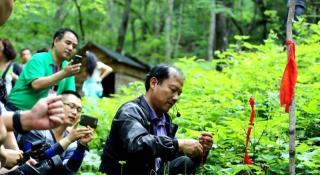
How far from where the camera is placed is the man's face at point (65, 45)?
250 inches

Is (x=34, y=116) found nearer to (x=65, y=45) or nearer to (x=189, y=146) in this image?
(x=189, y=146)

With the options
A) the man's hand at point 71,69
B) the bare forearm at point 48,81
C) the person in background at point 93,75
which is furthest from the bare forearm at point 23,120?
the person in background at point 93,75

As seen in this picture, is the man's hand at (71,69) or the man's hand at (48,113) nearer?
the man's hand at (48,113)

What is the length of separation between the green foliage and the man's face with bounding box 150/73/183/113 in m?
0.46

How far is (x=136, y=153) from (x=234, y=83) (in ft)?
11.9

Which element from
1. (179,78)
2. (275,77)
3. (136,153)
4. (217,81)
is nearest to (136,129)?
(136,153)

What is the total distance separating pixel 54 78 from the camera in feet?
19.0

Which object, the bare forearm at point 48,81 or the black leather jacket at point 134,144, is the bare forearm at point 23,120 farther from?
the bare forearm at point 48,81

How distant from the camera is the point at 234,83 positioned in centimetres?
773

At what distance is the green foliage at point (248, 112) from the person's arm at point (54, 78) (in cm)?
102

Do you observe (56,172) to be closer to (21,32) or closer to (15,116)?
(15,116)

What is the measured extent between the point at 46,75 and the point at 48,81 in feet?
1.36

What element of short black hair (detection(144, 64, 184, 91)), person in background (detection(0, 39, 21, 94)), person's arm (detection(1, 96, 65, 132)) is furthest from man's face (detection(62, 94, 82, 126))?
person's arm (detection(1, 96, 65, 132))

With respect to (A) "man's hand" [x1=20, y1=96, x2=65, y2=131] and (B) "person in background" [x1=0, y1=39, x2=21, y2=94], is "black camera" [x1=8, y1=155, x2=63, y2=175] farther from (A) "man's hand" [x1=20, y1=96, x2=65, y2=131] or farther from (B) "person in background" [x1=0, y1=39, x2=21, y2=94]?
(B) "person in background" [x1=0, y1=39, x2=21, y2=94]
